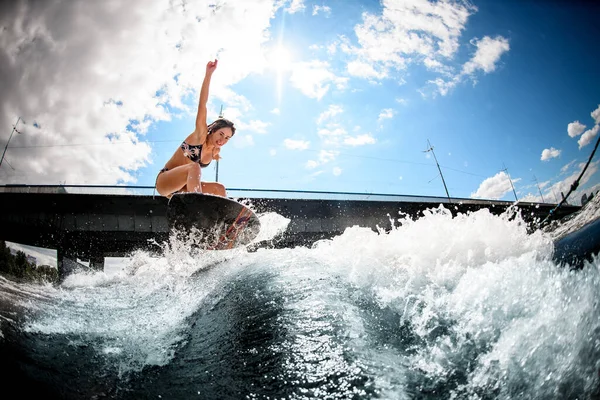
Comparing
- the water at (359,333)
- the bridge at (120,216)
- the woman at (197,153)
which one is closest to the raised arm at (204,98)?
the woman at (197,153)

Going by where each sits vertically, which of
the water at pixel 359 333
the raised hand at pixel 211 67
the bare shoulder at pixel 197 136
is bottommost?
the water at pixel 359 333

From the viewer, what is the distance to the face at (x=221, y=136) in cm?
513

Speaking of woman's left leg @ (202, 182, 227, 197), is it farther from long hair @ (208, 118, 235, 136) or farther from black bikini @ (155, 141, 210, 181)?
long hair @ (208, 118, 235, 136)

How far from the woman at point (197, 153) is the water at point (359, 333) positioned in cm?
264

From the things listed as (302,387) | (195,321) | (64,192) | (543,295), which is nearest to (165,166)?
Answer: (195,321)

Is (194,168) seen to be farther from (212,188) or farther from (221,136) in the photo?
(212,188)

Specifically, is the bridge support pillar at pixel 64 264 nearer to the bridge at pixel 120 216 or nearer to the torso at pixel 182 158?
the bridge at pixel 120 216

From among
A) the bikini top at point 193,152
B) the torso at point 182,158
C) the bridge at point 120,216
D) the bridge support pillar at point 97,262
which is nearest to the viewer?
the bikini top at point 193,152

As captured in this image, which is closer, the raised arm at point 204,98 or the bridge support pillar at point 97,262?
the raised arm at point 204,98

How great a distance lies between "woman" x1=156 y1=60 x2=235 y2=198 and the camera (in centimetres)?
466

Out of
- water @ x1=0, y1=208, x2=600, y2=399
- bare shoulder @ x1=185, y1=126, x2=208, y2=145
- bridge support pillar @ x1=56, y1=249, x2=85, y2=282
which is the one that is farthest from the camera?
bridge support pillar @ x1=56, y1=249, x2=85, y2=282

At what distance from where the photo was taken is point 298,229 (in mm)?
16172

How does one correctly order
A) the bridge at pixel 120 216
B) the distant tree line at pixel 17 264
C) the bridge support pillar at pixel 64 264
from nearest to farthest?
1. the bridge at pixel 120 216
2. the bridge support pillar at pixel 64 264
3. the distant tree line at pixel 17 264

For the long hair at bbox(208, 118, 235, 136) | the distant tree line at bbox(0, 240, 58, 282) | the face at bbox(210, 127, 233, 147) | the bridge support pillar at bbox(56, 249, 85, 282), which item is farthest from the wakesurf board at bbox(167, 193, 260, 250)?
the distant tree line at bbox(0, 240, 58, 282)
